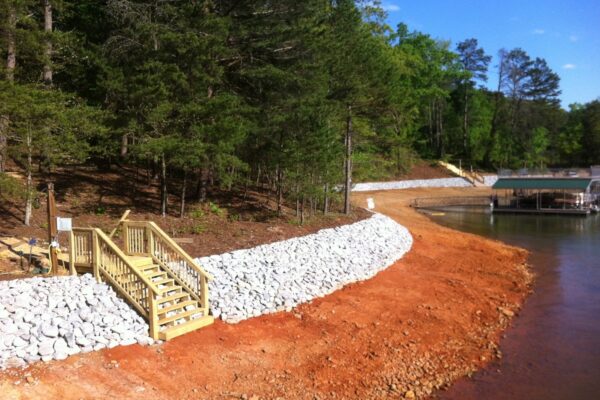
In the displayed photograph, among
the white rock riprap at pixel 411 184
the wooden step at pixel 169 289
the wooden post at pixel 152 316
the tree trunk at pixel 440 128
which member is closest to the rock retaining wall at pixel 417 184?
the white rock riprap at pixel 411 184

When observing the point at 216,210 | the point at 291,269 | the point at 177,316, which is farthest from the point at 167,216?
the point at 177,316

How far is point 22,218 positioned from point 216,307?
704cm

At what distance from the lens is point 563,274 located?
16.3 meters

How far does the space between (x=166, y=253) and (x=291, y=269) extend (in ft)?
11.6

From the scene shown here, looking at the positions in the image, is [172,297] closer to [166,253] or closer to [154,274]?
[154,274]

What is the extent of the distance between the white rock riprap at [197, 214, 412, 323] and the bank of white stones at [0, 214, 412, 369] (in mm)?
21

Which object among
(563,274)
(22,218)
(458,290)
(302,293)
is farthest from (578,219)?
(22,218)

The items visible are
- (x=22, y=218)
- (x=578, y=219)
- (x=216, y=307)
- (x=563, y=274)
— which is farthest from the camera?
(x=578, y=219)

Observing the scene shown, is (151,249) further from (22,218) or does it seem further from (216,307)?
(22,218)

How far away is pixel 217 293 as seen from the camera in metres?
9.96

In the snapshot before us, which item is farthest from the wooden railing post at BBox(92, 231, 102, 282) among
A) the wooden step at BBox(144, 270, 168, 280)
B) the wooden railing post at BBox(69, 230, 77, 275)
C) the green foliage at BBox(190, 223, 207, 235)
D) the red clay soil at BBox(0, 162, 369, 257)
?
the green foliage at BBox(190, 223, 207, 235)

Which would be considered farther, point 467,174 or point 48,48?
point 467,174

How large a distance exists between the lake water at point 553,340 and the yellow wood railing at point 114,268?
5.31 meters

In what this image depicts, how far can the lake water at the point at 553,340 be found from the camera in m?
7.98
